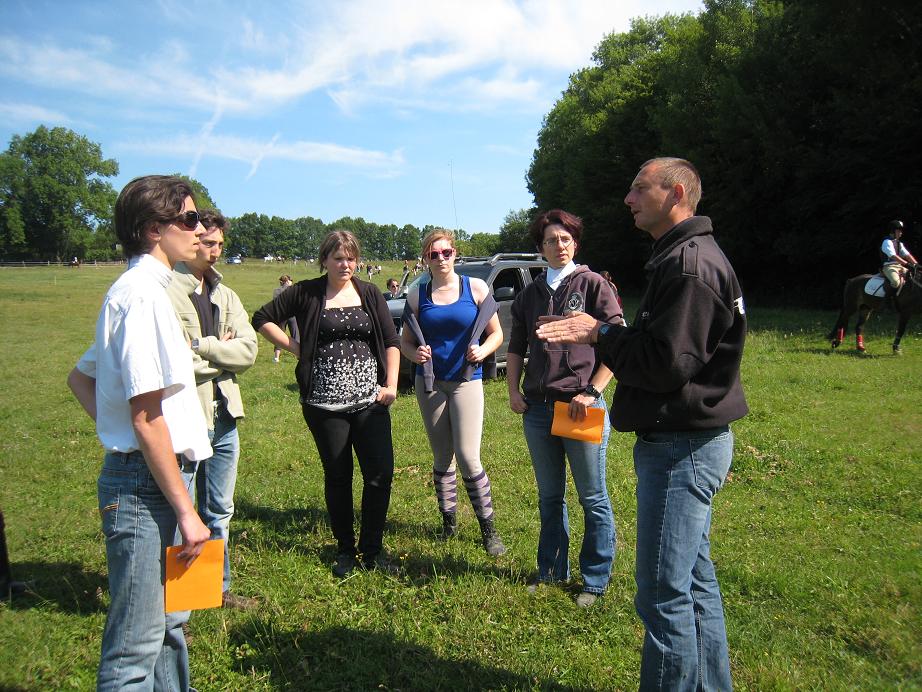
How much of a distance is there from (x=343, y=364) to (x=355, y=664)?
165cm

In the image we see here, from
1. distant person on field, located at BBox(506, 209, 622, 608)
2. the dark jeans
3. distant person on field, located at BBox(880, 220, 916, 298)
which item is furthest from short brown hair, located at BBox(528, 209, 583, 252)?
distant person on field, located at BBox(880, 220, 916, 298)

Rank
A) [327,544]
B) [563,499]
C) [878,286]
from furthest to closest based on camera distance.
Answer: [878,286] < [327,544] < [563,499]

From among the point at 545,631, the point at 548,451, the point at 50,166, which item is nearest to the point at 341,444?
the point at 548,451

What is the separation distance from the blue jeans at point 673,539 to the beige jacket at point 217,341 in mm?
2220

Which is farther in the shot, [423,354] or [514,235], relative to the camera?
[514,235]

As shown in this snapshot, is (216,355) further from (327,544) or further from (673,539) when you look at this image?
(673,539)

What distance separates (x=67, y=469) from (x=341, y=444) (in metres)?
4.00

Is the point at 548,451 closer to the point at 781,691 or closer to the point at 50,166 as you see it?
the point at 781,691

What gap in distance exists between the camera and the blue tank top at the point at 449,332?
4.20 metres

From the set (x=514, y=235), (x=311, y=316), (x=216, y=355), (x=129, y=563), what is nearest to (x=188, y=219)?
(x=129, y=563)

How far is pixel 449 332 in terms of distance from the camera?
426cm

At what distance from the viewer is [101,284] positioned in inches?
1849

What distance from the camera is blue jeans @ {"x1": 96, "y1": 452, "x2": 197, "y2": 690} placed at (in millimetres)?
2049

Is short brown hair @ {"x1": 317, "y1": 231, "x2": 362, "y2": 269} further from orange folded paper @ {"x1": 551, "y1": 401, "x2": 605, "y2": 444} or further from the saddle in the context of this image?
the saddle
